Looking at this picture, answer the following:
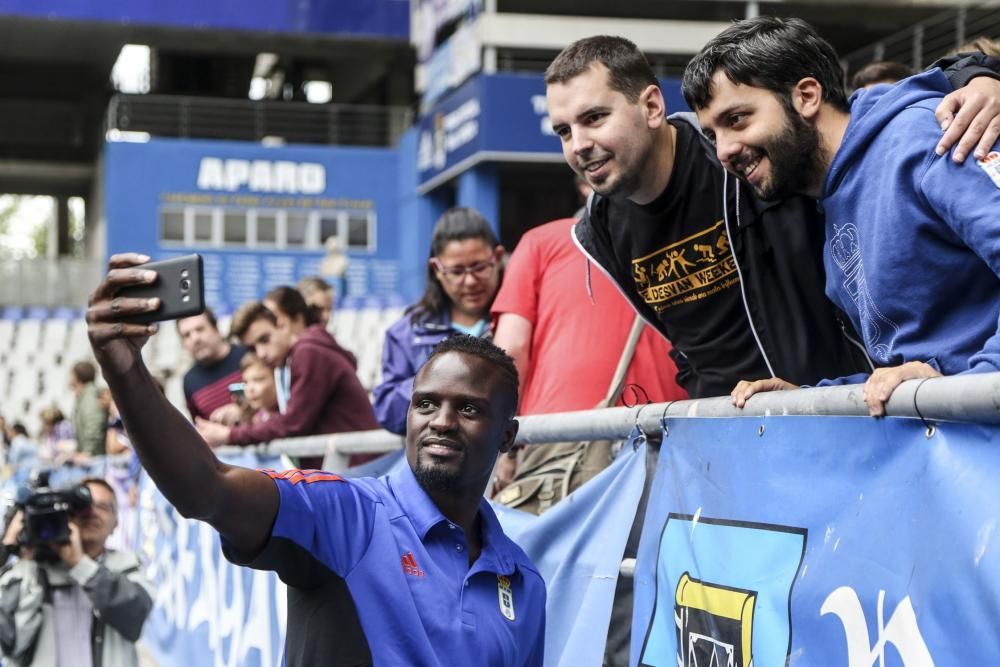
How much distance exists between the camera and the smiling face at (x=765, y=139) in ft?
9.17

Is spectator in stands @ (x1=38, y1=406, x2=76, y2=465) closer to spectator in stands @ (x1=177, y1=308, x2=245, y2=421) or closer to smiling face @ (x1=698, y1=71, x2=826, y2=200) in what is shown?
spectator in stands @ (x1=177, y1=308, x2=245, y2=421)

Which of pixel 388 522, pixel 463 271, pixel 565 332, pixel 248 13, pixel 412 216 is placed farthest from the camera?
pixel 248 13

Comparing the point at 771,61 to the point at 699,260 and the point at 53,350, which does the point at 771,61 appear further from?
the point at 53,350

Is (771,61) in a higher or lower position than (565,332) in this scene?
higher

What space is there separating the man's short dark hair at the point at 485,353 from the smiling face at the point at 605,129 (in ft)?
2.49

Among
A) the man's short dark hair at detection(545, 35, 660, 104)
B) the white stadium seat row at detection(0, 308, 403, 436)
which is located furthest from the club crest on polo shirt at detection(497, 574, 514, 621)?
the white stadium seat row at detection(0, 308, 403, 436)

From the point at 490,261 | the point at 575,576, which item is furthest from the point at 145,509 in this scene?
the point at 575,576

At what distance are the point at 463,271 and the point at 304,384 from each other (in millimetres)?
1433

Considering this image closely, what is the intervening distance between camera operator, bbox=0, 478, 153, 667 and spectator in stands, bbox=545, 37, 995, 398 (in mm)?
3063

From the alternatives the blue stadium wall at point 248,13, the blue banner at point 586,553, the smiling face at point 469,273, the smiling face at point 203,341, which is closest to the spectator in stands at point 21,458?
the smiling face at point 203,341

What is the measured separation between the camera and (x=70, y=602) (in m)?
5.91

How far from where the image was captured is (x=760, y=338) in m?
3.34

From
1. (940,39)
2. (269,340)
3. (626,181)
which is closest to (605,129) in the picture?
(626,181)

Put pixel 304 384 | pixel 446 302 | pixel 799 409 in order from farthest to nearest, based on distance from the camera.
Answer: pixel 304 384 < pixel 446 302 < pixel 799 409
